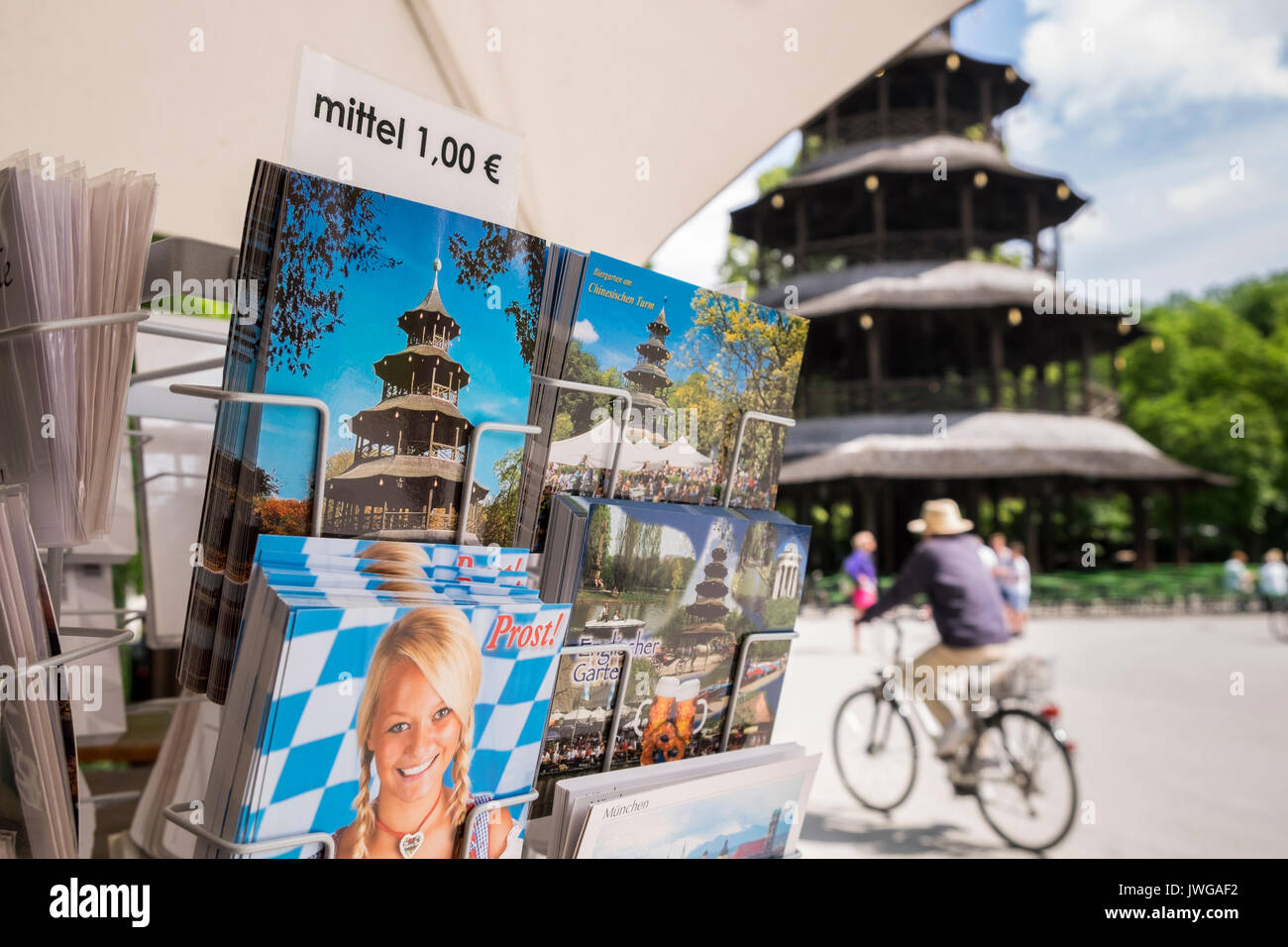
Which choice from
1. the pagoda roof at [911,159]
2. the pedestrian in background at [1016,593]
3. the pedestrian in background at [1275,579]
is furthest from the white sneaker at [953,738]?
the pagoda roof at [911,159]

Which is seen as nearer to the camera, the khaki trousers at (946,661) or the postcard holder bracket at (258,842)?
the postcard holder bracket at (258,842)

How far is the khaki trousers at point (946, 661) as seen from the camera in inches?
151

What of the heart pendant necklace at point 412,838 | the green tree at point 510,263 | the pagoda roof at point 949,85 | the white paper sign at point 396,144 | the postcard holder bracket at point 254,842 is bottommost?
the heart pendant necklace at point 412,838

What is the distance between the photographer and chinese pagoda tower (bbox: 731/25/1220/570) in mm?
16672

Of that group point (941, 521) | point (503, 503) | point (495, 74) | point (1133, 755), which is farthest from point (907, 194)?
point (503, 503)

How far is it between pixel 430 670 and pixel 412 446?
151 millimetres

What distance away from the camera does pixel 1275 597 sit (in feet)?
44.2

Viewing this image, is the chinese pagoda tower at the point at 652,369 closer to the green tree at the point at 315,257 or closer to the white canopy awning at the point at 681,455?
the white canopy awning at the point at 681,455

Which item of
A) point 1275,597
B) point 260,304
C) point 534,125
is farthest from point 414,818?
point 1275,597

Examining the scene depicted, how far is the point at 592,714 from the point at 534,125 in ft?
2.40

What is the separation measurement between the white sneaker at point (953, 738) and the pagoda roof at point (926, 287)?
1278 centimetres

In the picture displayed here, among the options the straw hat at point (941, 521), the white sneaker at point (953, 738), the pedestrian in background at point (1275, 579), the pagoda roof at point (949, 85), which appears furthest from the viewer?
the pagoda roof at point (949, 85)

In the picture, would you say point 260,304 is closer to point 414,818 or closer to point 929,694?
point 414,818
